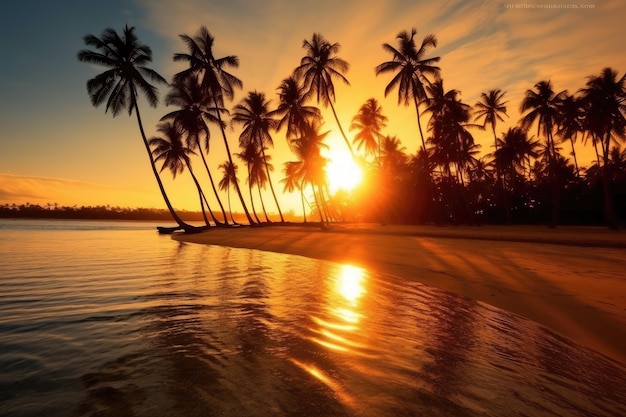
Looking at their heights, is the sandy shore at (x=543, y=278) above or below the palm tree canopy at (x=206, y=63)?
below

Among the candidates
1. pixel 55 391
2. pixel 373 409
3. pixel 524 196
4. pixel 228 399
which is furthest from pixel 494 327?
pixel 524 196

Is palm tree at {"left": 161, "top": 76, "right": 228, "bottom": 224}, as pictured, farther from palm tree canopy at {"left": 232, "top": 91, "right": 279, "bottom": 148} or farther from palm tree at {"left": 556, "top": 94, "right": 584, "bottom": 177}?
palm tree at {"left": 556, "top": 94, "right": 584, "bottom": 177}

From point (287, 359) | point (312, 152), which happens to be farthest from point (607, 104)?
point (287, 359)

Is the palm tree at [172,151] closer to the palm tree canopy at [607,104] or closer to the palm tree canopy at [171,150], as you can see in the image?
the palm tree canopy at [171,150]

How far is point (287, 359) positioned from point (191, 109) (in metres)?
35.7

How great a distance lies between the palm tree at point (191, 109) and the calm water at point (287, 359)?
2952cm

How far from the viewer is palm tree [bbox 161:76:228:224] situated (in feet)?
105

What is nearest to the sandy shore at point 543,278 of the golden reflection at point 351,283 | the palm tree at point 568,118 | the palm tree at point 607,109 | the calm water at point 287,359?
the calm water at point 287,359

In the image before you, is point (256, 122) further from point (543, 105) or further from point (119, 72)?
point (543, 105)

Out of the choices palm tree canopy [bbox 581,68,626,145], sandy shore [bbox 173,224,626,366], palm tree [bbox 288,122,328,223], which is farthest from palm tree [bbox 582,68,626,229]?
palm tree [bbox 288,122,328,223]

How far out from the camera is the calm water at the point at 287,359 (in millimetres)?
2129

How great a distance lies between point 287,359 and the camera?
2.87 meters

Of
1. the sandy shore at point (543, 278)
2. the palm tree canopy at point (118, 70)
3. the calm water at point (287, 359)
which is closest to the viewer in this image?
the calm water at point (287, 359)

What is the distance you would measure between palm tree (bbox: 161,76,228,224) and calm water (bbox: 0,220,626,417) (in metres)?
29.5
